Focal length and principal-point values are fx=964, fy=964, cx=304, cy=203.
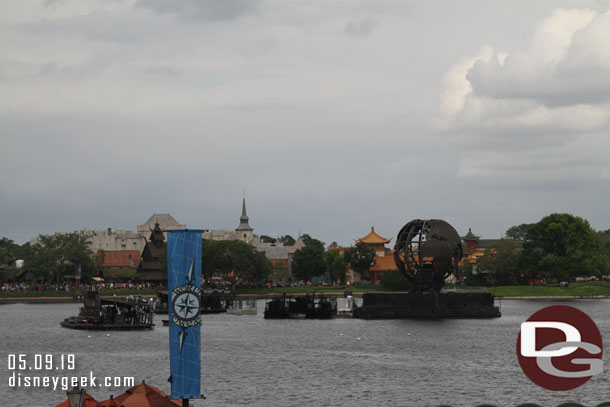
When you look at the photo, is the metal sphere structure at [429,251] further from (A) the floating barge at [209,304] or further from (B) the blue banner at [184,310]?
(B) the blue banner at [184,310]

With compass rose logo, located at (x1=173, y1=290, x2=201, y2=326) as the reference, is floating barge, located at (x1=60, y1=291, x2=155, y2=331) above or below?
below

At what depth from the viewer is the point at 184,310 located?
106ft

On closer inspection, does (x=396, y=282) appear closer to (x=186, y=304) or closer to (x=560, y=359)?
(x=560, y=359)

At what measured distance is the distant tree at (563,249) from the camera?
18762cm

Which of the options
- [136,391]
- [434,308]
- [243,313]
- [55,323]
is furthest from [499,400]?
[243,313]

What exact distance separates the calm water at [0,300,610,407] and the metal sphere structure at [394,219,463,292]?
5.84m

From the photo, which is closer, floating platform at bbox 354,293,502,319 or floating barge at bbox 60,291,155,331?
floating barge at bbox 60,291,155,331

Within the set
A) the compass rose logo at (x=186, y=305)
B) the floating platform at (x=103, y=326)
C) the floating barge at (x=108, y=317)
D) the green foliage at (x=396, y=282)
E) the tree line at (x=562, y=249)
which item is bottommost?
the floating platform at (x=103, y=326)

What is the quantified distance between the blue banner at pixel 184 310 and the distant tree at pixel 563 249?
163 metres

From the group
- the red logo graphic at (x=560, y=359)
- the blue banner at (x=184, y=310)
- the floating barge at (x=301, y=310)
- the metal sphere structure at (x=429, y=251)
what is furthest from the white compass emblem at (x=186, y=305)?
the floating barge at (x=301, y=310)

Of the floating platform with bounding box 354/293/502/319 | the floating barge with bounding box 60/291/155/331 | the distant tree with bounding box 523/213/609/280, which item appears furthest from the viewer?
the distant tree with bounding box 523/213/609/280

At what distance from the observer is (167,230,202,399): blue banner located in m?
32.2

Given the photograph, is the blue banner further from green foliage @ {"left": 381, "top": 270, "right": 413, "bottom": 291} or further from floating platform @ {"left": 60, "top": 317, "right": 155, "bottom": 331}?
green foliage @ {"left": 381, "top": 270, "right": 413, "bottom": 291}

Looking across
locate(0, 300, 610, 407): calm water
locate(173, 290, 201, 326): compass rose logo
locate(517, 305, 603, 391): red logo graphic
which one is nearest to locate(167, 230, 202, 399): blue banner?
locate(173, 290, 201, 326): compass rose logo
